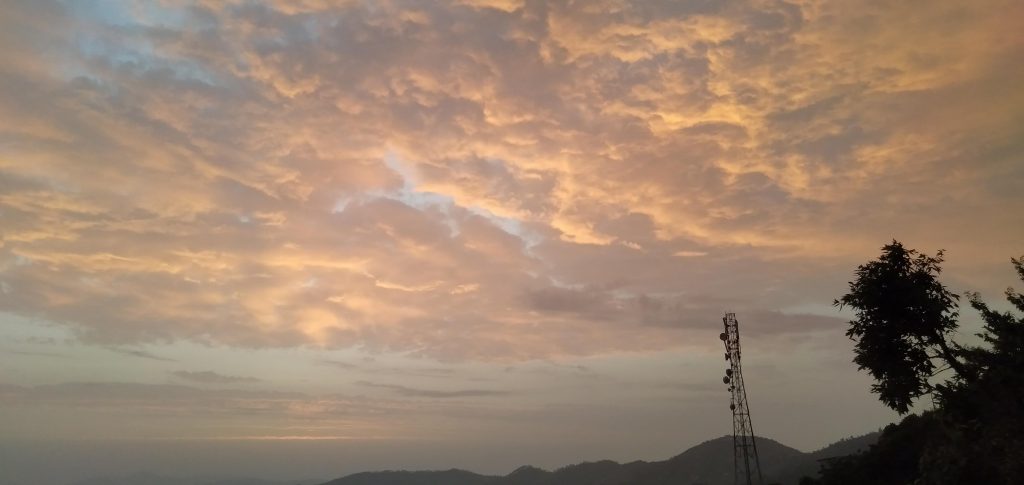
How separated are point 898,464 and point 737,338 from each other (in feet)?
87.9

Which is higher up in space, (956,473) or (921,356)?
(921,356)

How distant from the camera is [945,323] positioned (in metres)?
31.5

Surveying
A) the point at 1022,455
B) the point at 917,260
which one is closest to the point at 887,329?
the point at 917,260

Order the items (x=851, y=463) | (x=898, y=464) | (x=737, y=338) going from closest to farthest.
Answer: (x=737, y=338), (x=898, y=464), (x=851, y=463)

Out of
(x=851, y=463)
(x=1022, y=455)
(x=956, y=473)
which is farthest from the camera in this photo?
(x=851, y=463)

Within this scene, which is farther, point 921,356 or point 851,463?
point 851,463

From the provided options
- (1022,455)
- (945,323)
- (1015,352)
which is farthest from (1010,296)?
(1022,455)

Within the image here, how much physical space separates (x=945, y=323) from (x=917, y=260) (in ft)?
11.7

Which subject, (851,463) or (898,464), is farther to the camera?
(851,463)

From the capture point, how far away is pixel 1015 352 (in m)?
25.2

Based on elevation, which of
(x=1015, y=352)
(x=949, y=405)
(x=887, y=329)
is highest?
(x=887, y=329)

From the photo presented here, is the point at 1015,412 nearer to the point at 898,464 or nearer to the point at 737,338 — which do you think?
the point at 737,338

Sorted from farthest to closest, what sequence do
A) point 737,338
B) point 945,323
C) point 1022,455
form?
1. point 737,338
2. point 945,323
3. point 1022,455

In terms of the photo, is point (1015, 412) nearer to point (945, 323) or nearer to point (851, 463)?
point (945, 323)
